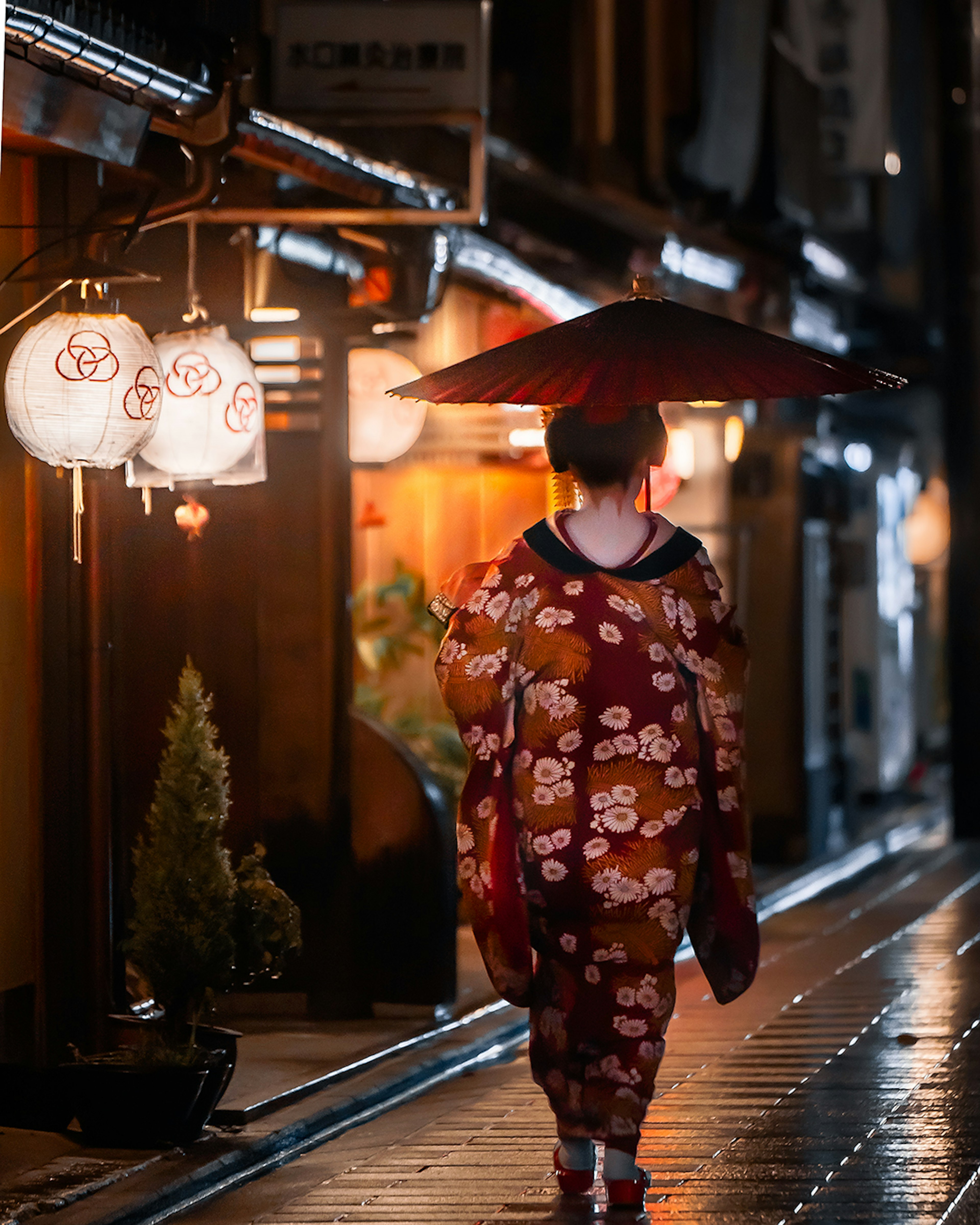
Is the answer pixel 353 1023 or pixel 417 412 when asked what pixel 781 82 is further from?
pixel 353 1023

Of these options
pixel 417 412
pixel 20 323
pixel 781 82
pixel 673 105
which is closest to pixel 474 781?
pixel 20 323

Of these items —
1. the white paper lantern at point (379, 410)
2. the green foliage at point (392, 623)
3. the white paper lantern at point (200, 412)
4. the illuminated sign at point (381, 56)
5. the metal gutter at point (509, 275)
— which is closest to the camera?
the white paper lantern at point (200, 412)

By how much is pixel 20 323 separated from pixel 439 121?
93.4 inches

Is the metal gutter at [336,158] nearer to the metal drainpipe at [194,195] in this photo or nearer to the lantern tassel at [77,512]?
the metal drainpipe at [194,195]

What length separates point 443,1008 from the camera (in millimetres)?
10516

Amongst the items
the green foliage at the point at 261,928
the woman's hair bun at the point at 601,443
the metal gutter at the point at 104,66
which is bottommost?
the green foliage at the point at 261,928

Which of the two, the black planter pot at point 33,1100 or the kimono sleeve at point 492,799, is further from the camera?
the black planter pot at point 33,1100

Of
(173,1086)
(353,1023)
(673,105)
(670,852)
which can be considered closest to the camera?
(670,852)

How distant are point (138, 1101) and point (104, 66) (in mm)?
3725

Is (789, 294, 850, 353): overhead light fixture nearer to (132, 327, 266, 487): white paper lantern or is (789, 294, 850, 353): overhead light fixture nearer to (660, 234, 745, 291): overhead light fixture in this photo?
(660, 234, 745, 291): overhead light fixture

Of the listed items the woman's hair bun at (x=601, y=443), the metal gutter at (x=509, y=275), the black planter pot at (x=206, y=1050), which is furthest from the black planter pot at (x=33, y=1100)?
the metal gutter at (x=509, y=275)

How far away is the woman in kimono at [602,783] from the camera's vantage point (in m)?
6.60

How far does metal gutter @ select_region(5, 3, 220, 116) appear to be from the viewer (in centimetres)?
684

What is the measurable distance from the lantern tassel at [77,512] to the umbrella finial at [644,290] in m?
2.29
